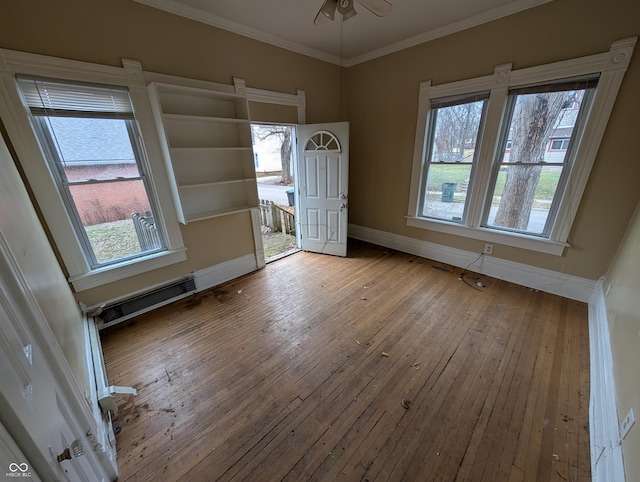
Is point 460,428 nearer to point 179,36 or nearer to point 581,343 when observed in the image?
point 581,343

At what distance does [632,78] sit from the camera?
2092 mm

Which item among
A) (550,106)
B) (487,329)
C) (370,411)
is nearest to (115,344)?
(370,411)

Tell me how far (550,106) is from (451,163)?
3.38ft

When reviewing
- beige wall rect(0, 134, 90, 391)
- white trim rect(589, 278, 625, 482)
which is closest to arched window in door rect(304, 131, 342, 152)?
beige wall rect(0, 134, 90, 391)

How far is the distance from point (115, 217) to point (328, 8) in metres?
2.59

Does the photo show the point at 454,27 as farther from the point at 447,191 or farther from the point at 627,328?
the point at 627,328

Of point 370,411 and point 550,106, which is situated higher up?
point 550,106

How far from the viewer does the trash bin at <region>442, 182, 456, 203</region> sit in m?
3.36

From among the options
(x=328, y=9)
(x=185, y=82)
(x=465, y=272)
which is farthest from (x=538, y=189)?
(x=185, y=82)

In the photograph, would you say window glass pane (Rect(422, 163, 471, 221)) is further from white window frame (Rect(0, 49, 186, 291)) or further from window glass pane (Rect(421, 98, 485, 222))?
white window frame (Rect(0, 49, 186, 291))

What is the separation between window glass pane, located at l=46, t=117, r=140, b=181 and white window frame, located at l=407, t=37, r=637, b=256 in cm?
340

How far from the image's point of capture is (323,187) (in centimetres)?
377

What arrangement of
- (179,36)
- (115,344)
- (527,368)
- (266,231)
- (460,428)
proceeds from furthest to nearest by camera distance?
(266,231)
(179,36)
(115,344)
(527,368)
(460,428)

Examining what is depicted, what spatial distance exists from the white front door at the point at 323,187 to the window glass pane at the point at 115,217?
2106mm
